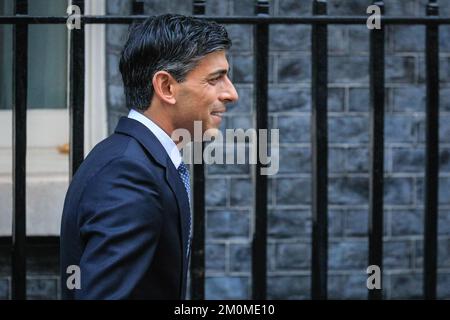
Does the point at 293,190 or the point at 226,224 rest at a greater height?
the point at 293,190

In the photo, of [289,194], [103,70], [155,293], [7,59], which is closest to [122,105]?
[103,70]

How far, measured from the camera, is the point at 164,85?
282cm

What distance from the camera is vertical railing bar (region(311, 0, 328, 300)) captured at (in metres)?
3.80

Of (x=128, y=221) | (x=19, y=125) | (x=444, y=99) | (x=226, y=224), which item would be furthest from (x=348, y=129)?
(x=128, y=221)

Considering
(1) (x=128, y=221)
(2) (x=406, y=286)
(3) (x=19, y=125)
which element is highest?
(3) (x=19, y=125)

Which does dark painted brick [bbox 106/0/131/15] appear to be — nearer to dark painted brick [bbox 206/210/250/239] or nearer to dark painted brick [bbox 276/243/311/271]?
dark painted brick [bbox 206/210/250/239]

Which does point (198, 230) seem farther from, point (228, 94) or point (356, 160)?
point (356, 160)

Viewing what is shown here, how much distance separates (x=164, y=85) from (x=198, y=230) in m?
1.10

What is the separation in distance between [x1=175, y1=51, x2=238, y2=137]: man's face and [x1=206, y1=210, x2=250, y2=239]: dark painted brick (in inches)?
99.7

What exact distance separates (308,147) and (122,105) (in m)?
0.96

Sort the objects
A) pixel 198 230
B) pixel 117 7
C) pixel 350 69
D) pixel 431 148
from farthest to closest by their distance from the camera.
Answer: pixel 350 69 → pixel 117 7 → pixel 431 148 → pixel 198 230

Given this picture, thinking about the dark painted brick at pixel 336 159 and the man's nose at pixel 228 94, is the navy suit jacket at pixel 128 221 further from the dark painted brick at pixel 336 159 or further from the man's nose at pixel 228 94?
the dark painted brick at pixel 336 159
